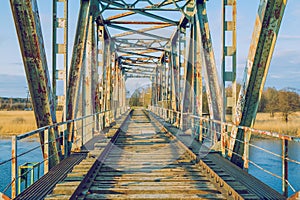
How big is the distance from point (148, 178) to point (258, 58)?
8.31 feet

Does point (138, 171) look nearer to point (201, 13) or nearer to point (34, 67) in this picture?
point (34, 67)

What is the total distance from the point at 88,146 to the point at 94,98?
4553 millimetres

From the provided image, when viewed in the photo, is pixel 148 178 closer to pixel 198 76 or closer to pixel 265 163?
pixel 198 76

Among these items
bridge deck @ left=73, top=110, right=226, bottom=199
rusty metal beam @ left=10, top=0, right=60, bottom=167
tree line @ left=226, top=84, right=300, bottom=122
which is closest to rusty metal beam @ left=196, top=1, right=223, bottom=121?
bridge deck @ left=73, top=110, right=226, bottom=199

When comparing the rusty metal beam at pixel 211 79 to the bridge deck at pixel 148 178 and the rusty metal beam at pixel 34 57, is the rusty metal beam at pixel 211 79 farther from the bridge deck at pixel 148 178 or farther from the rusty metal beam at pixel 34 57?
the rusty metal beam at pixel 34 57

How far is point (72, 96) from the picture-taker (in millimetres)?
7324

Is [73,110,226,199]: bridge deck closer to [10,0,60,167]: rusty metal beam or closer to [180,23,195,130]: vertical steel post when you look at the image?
[10,0,60,167]: rusty metal beam

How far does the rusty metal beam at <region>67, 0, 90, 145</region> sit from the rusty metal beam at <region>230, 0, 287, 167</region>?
11.1 ft

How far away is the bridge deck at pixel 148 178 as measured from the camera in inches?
175

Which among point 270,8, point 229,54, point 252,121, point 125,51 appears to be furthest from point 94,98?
point 125,51

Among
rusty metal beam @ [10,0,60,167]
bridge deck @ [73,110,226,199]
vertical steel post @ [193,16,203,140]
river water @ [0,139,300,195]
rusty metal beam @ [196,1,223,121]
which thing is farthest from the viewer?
river water @ [0,139,300,195]

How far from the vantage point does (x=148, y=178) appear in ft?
17.7

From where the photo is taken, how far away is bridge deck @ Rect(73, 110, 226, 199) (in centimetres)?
445

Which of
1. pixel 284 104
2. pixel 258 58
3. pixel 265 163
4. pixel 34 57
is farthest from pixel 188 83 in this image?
pixel 284 104
